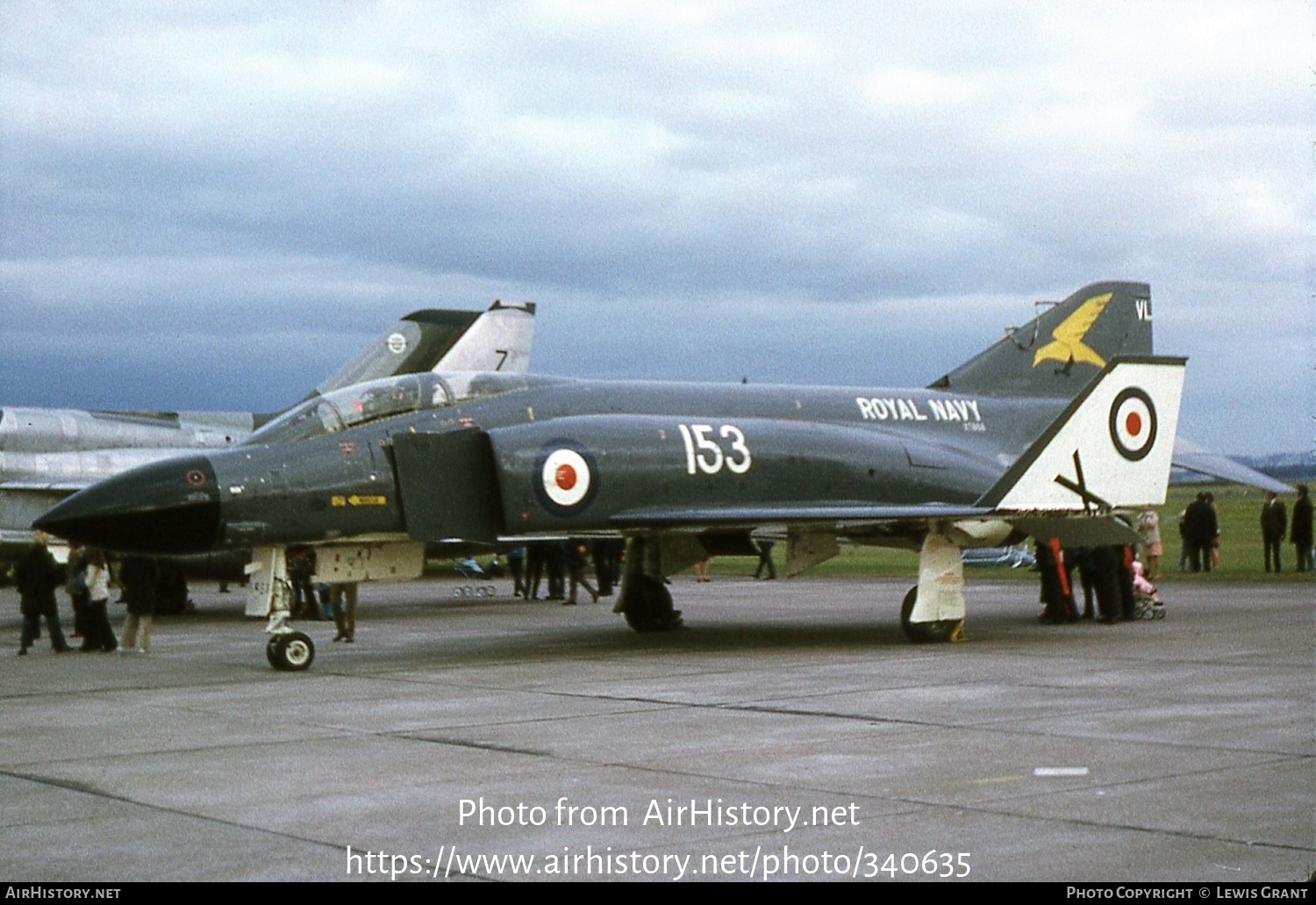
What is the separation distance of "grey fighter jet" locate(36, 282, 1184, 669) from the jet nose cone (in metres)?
0.02

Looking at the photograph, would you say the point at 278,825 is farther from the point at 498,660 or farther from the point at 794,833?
the point at 498,660

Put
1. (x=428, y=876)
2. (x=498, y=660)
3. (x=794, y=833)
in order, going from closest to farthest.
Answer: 1. (x=428, y=876)
2. (x=794, y=833)
3. (x=498, y=660)

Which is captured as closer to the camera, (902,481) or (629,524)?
(629,524)

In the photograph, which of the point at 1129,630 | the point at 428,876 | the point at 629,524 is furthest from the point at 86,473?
the point at 428,876

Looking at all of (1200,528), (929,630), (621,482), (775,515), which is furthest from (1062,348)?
(1200,528)

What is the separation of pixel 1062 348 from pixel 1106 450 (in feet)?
20.9

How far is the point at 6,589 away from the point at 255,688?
24440 millimetres

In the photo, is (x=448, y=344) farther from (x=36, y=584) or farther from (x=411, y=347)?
(x=36, y=584)

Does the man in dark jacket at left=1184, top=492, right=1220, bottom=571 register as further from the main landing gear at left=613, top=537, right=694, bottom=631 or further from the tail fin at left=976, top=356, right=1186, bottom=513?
the main landing gear at left=613, top=537, right=694, bottom=631

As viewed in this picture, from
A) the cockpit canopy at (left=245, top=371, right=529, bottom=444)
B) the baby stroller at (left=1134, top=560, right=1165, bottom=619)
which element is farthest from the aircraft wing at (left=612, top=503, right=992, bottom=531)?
the baby stroller at (left=1134, top=560, right=1165, bottom=619)

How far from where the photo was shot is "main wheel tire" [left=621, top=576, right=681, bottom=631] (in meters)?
18.9

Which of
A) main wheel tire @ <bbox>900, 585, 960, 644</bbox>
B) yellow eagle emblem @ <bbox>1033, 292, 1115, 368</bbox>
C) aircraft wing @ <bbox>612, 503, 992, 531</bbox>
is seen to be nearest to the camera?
aircraft wing @ <bbox>612, 503, 992, 531</bbox>

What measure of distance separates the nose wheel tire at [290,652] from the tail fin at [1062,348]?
10.2m

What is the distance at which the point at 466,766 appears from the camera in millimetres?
8812
